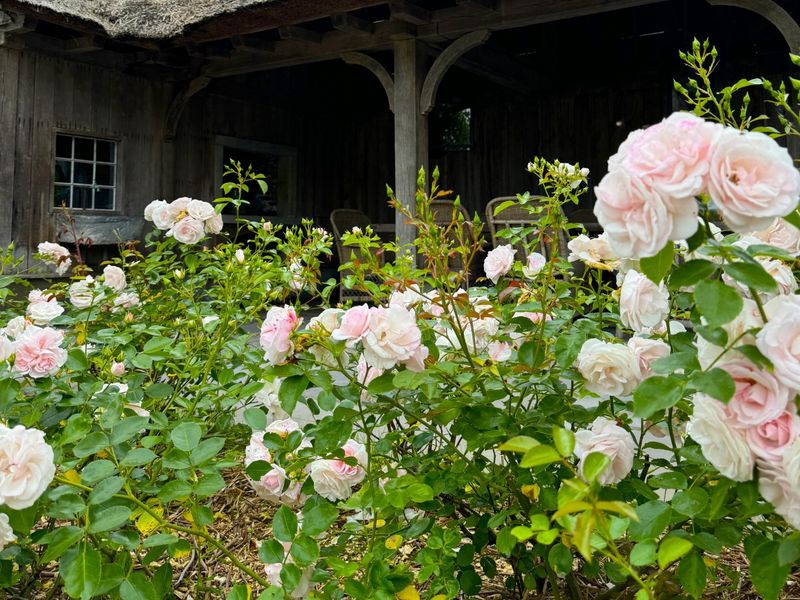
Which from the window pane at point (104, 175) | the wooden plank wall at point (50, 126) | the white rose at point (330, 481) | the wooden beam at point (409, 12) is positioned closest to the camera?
the white rose at point (330, 481)

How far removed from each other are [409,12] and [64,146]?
324 centimetres

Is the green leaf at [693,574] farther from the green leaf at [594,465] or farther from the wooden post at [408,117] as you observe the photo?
the wooden post at [408,117]

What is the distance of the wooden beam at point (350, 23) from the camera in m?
5.18

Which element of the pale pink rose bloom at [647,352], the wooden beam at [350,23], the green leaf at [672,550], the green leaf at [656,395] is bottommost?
the green leaf at [672,550]

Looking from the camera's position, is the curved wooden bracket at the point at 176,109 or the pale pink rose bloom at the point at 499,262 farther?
the curved wooden bracket at the point at 176,109

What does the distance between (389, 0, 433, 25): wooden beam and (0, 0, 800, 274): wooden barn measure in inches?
0.6

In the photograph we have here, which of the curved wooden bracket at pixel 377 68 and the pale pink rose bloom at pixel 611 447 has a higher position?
the curved wooden bracket at pixel 377 68

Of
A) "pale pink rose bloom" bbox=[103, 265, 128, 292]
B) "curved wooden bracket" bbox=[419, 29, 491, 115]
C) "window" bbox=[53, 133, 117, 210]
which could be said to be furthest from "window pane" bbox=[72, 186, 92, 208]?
"pale pink rose bloom" bbox=[103, 265, 128, 292]

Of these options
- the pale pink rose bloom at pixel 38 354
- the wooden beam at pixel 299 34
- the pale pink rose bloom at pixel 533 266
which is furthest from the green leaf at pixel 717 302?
the wooden beam at pixel 299 34

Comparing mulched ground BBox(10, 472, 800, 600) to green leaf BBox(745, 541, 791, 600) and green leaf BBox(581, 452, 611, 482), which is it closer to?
green leaf BBox(745, 541, 791, 600)

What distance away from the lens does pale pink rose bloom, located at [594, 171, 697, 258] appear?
56 centimetres

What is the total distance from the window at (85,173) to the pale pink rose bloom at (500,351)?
18.5 feet

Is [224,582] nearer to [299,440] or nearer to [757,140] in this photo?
[299,440]

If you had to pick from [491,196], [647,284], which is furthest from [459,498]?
[491,196]
